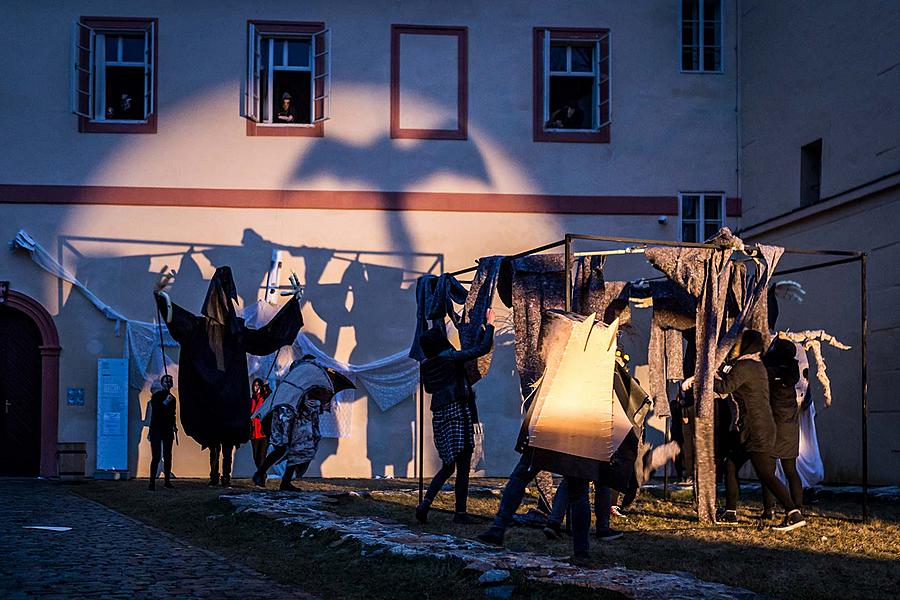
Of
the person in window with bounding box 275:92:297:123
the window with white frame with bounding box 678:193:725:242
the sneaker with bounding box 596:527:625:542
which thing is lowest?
the sneaker with bounding box 596:527:625:542

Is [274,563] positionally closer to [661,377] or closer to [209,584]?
[209,584]

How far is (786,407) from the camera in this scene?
1160 cm

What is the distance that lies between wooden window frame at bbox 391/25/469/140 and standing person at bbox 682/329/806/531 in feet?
31.3

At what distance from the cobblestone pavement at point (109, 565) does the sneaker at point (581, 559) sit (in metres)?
1.93

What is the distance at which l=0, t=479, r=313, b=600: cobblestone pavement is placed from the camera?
7793mm

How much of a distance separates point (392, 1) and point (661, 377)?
9.20 meters

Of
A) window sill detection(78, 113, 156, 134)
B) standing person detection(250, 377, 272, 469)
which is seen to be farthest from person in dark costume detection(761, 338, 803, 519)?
window sill detection(78, 113, 156, 134)

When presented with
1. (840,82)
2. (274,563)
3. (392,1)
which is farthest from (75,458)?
(840,82)

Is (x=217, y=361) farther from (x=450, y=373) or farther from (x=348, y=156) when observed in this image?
(x=450, y=373)

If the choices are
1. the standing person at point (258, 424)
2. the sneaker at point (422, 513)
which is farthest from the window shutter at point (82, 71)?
the sneaker at point (422, 513)

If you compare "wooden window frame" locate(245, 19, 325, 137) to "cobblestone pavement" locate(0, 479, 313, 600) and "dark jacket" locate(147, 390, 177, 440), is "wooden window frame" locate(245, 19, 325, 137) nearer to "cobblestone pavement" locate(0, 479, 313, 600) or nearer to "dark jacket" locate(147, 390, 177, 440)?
"dark jacket" locate(147, 390, 177, 440)

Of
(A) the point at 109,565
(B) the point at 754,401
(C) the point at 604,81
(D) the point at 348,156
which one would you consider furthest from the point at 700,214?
(A) the point at 109,565

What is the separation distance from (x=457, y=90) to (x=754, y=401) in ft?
33.6

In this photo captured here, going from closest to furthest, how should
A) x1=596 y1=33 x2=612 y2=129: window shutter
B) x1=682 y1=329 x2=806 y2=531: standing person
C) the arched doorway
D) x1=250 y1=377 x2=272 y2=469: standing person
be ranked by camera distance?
x1=682 y1=329 x2=806 y2=531: standing person < x1=250 y1=377 x2=272 y2=469: standing person < the arched doorway < x1=596 y1=33 x2=612 y2=129: window shutter
